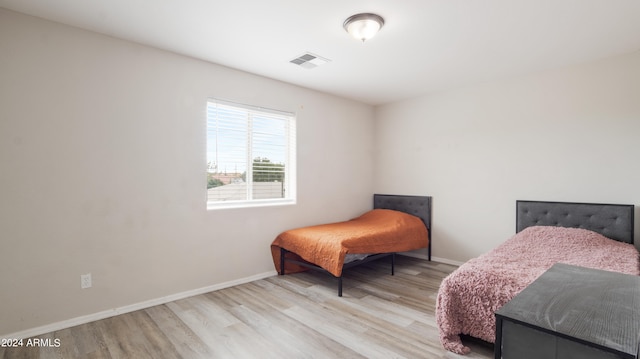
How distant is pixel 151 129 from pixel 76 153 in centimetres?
61

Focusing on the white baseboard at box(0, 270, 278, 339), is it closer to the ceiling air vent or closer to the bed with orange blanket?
the bed with orange blanket

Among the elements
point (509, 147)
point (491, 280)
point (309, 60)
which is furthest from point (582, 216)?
point (309, 60)

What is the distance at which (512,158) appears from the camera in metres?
3.79

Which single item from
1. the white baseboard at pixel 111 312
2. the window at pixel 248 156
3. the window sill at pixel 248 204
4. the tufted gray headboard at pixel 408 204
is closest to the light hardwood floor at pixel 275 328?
the white baseboard at pixel 111 312

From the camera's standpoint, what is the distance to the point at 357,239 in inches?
133

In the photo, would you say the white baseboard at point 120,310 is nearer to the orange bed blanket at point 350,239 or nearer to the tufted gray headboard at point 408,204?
the orange bed blanket at point 350,239

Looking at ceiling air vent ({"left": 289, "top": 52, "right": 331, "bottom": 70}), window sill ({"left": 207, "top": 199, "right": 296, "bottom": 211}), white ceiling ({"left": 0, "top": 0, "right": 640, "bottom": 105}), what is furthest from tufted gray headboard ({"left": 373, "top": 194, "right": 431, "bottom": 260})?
ceiling air vent ({"left": 289, "top": 52, "right": 331, "bottom": 70})

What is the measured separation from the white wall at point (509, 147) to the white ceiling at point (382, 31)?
317mm

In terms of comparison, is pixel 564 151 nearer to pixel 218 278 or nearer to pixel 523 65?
pixel 523 65

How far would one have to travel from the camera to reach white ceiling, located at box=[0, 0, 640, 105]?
2225 millimetres

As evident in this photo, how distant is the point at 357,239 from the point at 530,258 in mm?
1564

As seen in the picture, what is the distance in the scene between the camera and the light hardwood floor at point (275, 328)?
2.13 m

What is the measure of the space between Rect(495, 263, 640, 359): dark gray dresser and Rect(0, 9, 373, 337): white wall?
9.24 ft

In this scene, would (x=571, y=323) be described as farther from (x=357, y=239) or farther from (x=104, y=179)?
(x=104, y=179)
